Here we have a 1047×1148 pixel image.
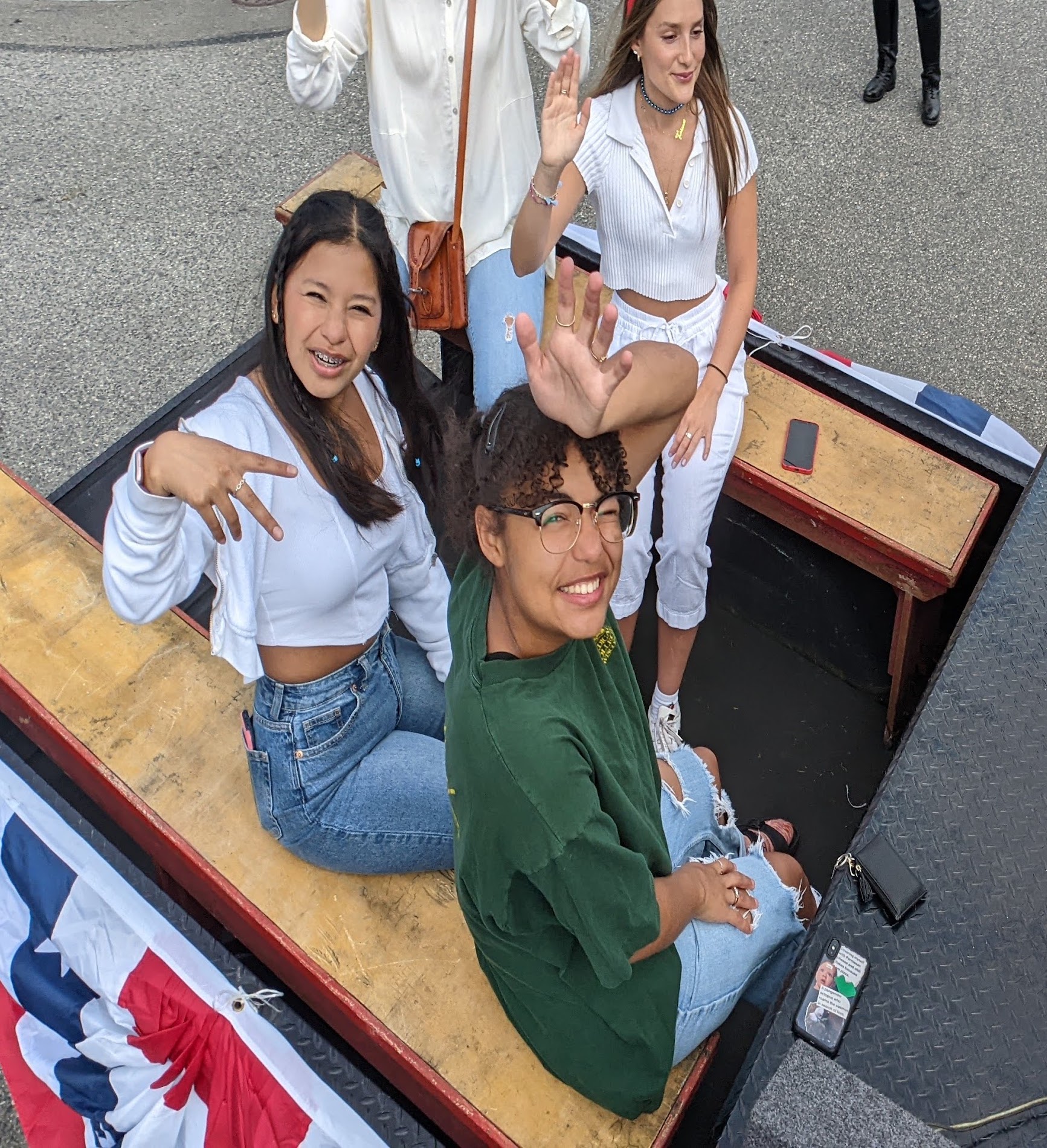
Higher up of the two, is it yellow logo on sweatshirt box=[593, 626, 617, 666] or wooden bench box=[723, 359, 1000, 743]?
yellow logo on sweatshirt box=[593, 626, 617, 666]

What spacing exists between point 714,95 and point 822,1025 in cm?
216

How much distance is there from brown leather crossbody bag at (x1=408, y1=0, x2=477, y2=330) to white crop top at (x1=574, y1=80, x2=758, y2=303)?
40 cm

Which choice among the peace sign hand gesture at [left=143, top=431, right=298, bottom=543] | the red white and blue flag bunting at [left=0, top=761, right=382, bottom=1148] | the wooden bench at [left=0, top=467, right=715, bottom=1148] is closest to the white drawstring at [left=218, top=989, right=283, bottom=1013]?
the red white and blue flag bunting at [left=0, top=761, right=382, bottom=1148]

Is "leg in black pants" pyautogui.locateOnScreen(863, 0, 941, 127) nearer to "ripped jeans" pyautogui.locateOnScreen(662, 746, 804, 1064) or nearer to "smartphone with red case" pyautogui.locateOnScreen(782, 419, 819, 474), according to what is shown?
"smartphone with red case" pyautogui.locateOnScreen(782, 419, 819, 474)

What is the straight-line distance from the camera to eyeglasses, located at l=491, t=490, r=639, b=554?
5.01ft

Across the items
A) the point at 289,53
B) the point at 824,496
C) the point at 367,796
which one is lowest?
the point at 367,796

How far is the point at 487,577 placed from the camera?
5.53ft

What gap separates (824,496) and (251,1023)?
73.2 inches

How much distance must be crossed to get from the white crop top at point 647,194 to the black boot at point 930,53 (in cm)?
258

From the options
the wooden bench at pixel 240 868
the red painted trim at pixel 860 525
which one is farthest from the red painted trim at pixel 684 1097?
the red painted trim at pixel 860 525

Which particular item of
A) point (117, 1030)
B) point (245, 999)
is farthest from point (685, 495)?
point (117, 1030)

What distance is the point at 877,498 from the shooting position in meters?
2.83

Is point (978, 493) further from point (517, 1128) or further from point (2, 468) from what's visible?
point (2, 468)

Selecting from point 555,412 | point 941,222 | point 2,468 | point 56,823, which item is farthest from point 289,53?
point 941,222
